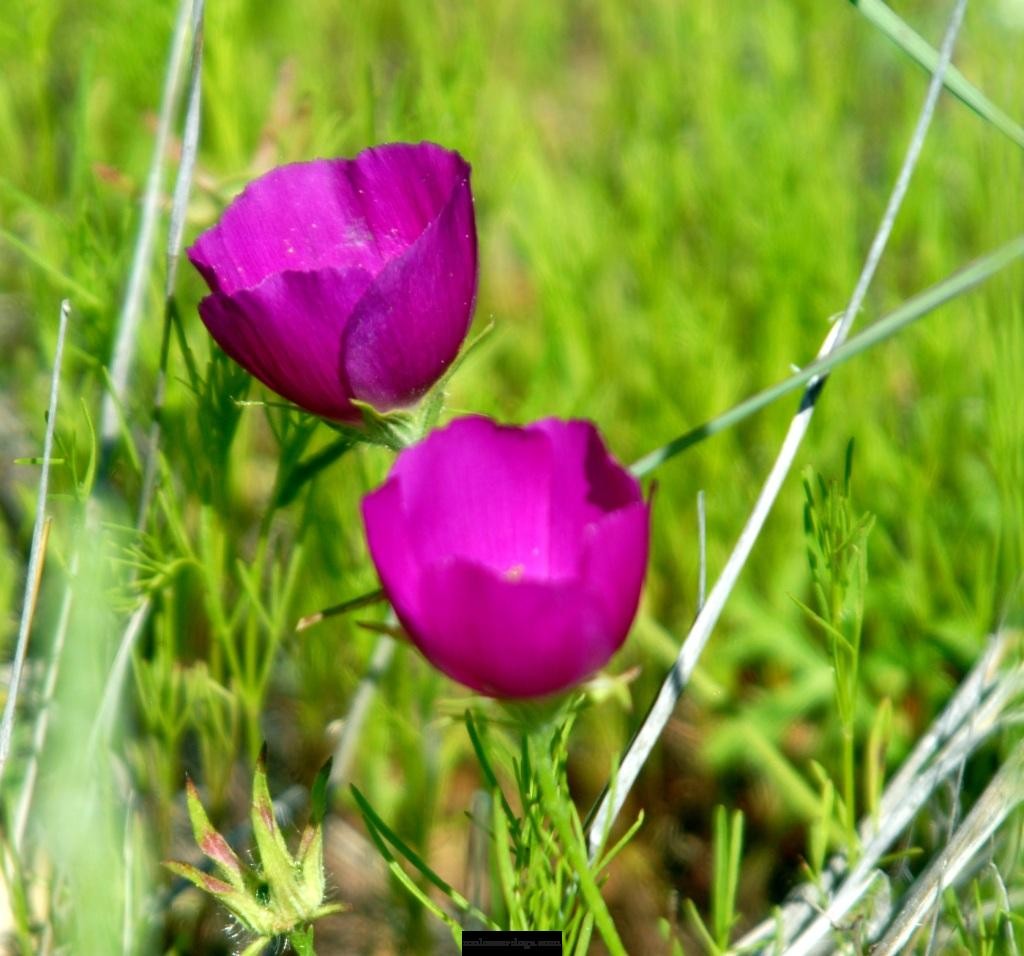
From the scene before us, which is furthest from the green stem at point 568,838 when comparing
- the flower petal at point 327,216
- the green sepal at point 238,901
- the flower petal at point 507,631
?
the flower petal at point 327,216

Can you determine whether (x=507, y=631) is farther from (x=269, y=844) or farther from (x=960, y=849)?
(x=960, y=849)

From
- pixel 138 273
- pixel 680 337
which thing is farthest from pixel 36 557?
pixel 680 337

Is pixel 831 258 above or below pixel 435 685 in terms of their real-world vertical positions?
above

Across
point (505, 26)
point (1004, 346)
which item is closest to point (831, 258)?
point (1004, 346)

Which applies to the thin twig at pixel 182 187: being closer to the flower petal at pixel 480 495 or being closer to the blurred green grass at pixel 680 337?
the blurred green grass at pixel 680 337

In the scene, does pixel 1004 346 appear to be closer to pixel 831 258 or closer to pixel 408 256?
pixel 831 258

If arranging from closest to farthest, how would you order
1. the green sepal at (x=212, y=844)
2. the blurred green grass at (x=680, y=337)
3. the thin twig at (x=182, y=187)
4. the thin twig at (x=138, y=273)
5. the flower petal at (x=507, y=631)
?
the flower petal at (x=507, y=631), the green sepal at (x=212, y=844), the thin twig at (x=182, y=187), the thin twig at (x=138, y=273), the blurred green grass at (x=680, y=337)

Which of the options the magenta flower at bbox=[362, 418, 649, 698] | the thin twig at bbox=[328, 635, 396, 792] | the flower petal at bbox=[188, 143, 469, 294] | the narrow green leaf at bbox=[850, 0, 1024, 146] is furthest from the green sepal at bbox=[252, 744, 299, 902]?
the narrow green leaf at bbox=[850, 0, 1024, 146]
